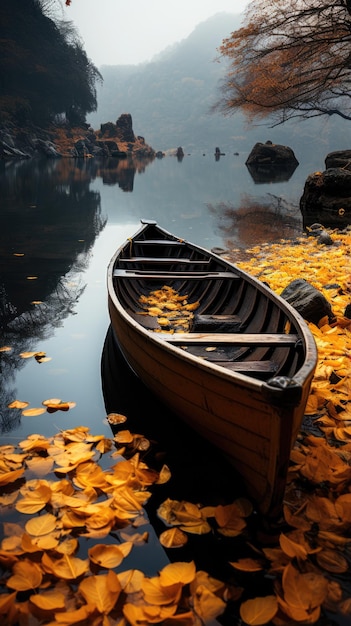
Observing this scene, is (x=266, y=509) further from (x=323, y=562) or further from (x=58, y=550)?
(x=58, y=550)

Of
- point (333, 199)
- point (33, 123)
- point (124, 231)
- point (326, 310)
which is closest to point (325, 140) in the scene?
point (33, 123)

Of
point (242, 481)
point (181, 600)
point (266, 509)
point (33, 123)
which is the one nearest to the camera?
point (181, 600)

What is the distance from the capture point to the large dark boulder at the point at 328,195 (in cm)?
1703

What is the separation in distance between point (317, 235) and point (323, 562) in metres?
11.0

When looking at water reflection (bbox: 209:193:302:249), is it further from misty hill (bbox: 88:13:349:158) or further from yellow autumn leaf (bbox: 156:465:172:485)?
misty hill (bbox: 88:13:349:158)

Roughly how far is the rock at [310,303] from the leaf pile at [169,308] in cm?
129

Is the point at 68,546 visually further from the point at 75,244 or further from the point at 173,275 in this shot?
the point at 75,244

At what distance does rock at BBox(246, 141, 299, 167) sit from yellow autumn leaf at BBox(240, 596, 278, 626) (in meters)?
47.4

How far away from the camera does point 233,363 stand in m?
3.57

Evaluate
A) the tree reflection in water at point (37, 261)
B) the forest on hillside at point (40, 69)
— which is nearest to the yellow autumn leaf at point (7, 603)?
the tree reflection in water at point (37, 261)

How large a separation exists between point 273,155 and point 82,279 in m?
41.9

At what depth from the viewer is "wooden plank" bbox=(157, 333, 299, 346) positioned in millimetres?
3412

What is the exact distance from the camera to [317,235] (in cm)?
1224

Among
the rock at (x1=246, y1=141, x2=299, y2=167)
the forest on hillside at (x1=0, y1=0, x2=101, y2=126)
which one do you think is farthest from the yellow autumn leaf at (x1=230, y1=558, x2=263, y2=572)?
the forest on hillside at (x1=0, y1=0, x2=101, y2=126)
